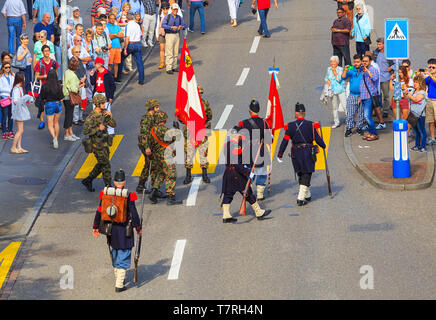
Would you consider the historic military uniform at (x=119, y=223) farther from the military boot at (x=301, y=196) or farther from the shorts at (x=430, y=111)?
the shorts at (x=430, y=111)

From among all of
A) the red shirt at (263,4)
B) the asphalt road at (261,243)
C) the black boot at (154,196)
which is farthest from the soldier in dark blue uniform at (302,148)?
the red shirt at (263,4)

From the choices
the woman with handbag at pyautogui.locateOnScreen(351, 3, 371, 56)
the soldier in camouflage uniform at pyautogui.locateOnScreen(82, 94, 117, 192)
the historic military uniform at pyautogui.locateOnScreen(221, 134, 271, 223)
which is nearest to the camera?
the historic military uniform at pyautogui.locateOnScreen(221, 134, 271, 223)

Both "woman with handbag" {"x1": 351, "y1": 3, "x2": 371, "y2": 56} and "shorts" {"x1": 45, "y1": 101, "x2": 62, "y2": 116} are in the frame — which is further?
"woman with handbag" {"x1": 351, "y1": 3, "x2": 371, "y2": 56}

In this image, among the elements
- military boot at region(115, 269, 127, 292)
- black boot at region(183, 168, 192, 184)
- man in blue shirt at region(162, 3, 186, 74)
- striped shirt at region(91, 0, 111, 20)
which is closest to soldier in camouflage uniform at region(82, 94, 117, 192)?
black boot at region(183, 168, 192, 184)

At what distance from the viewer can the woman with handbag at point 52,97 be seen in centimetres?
2064

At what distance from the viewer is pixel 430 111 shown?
64.7ft

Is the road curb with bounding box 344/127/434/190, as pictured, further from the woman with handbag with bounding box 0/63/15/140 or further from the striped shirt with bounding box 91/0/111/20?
the striped shirt with bounding box 91/0/111/20

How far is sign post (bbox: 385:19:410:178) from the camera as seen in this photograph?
17.7 meters

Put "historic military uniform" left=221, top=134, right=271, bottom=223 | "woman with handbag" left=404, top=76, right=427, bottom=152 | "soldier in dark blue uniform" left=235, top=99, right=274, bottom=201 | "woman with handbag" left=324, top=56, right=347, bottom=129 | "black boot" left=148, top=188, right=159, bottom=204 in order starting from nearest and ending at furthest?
"historic military uniform" left=221, top=134, right=271, bottom=223, "soldier in dark blue uniform" left=235, top=99, right=274, bottom=201, "black boot" left=148, top=188, right=159, bottom=204, "woman with handbag" left=404, top=76, right=427, bottom=152, "woman with handbag" left=324, top=56, right=347, bottom=129

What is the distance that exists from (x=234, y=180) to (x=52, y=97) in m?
6.76

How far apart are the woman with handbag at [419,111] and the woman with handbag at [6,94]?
30.5 feet

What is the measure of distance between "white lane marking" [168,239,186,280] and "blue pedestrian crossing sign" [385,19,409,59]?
6.39 metres

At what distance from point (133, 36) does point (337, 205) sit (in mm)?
11418

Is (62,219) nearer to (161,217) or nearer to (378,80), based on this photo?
(161,217)
